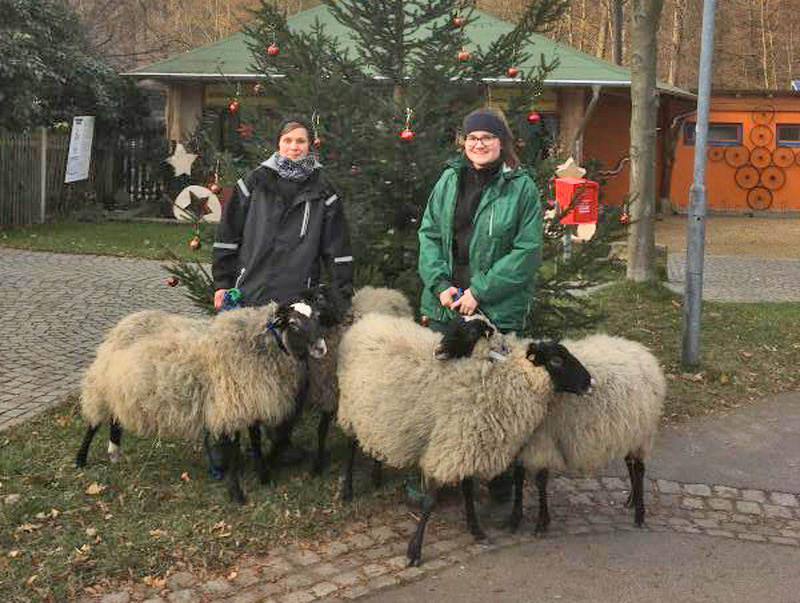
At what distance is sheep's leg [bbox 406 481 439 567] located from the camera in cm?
457

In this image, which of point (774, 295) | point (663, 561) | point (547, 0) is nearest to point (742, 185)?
point (774, 295)

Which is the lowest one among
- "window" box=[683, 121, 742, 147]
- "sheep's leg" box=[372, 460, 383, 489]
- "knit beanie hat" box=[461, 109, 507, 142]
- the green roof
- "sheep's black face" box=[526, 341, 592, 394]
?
"sheep's leg" box=[372, 460, 383, 489]

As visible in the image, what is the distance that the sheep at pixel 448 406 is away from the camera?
4.52 meters

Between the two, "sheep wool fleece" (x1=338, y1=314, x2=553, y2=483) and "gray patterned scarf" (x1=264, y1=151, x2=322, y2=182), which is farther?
"gray patterned scarf" (x1=264, y1=151, x2=322, y2=182)

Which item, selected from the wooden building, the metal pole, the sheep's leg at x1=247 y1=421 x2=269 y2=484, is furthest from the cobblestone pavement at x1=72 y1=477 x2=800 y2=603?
the wooden building

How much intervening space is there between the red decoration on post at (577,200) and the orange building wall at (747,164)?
2058 centimetres

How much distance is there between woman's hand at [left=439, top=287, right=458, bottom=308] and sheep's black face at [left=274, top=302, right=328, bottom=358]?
69cm

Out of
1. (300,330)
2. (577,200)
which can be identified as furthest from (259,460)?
(577,200)

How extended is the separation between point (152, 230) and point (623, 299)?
11134mm

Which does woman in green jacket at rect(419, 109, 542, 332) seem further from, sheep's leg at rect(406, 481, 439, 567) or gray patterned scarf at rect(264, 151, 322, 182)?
sheep's leg at rect(406, 481, 439, 567)

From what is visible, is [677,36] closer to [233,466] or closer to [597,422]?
[597,422]

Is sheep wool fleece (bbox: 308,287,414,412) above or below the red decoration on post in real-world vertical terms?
below

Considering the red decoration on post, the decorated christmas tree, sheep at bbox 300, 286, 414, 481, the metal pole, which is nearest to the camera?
sheep at bbox 300, 286, 414, 481

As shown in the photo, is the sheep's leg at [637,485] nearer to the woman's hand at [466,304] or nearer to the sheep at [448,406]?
the sheep at [448,406]
